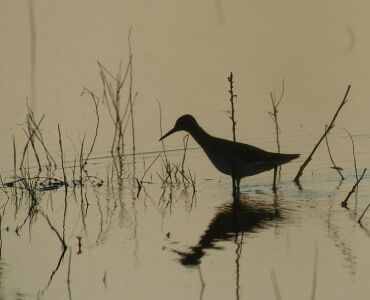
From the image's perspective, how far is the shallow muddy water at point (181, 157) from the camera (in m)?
8.72

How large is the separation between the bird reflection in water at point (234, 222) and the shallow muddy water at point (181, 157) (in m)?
0.02

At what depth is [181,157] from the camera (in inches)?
559

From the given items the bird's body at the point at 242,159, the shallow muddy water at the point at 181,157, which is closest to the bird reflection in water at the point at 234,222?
the shallow muddy water at the point at 181,157

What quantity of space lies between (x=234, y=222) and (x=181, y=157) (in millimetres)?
3749

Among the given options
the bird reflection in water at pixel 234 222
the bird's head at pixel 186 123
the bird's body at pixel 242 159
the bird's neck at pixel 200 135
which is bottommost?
the bird reflection in water at pixel 234 222

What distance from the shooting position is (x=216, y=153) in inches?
495

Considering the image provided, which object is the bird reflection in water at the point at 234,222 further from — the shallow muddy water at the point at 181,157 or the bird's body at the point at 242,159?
the bird's body at the point at 242,159

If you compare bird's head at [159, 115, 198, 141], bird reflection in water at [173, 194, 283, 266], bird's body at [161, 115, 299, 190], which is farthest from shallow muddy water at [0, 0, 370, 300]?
bird's head at [159, 115, 198, 141]

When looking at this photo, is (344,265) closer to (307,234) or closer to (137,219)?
(307,234)

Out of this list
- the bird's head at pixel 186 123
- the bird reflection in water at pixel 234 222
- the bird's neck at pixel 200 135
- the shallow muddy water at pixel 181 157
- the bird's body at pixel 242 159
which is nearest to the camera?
the shallow muddy water at pixel 181 157

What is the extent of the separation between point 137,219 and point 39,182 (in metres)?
2.35

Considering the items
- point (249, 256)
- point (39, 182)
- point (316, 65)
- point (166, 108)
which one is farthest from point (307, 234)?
point (316, 65)

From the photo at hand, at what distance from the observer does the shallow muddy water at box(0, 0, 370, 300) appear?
872 centimetres

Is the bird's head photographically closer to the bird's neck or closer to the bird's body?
the bird's neck
